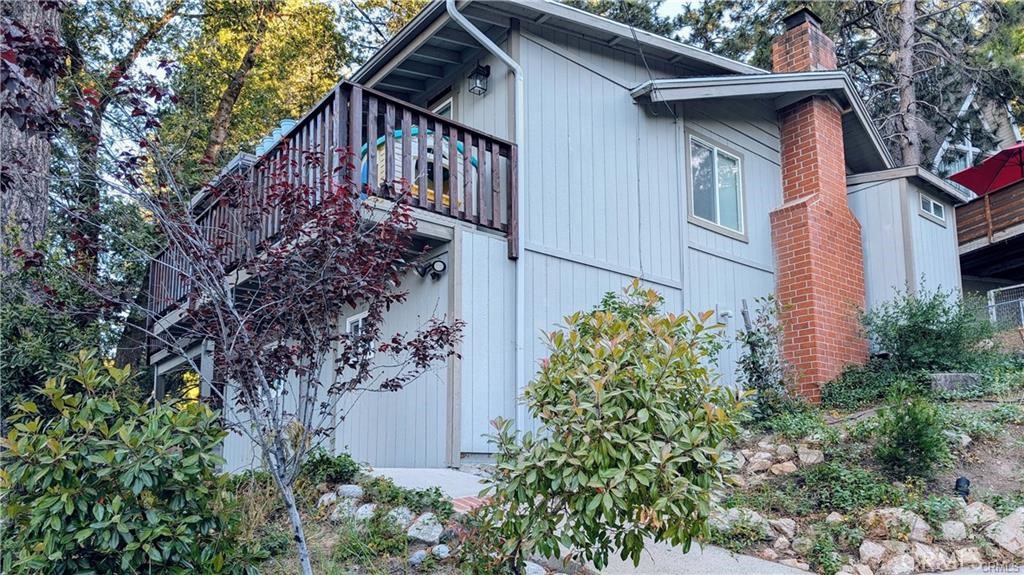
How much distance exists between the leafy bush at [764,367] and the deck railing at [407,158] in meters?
3.21

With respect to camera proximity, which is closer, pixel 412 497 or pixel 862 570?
pixel 862 570

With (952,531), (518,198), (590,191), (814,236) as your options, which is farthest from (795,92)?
(952,531)

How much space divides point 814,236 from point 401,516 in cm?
730

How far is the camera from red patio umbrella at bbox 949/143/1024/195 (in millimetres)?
15805

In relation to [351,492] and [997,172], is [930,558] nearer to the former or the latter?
[351,492]

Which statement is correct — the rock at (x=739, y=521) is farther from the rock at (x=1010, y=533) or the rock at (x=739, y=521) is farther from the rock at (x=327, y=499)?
the rock at (x=327, y=499)

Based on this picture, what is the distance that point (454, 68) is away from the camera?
9156 millimetres

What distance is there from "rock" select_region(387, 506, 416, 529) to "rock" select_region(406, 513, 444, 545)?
0.18 feet

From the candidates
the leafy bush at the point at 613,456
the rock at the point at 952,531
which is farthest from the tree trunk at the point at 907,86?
the leafy bush at the point at 613,456

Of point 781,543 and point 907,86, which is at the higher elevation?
point 907,86

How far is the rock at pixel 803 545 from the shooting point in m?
5.29

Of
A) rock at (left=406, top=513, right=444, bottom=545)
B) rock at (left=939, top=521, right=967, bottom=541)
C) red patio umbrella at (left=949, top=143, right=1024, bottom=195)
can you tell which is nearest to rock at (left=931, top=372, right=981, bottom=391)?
rock at (left=939, top=521, right=967, bottom=541)

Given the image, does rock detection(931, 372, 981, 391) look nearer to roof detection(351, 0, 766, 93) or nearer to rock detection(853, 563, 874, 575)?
rock detection(853, 563, 874, 575)

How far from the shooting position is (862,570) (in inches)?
199
